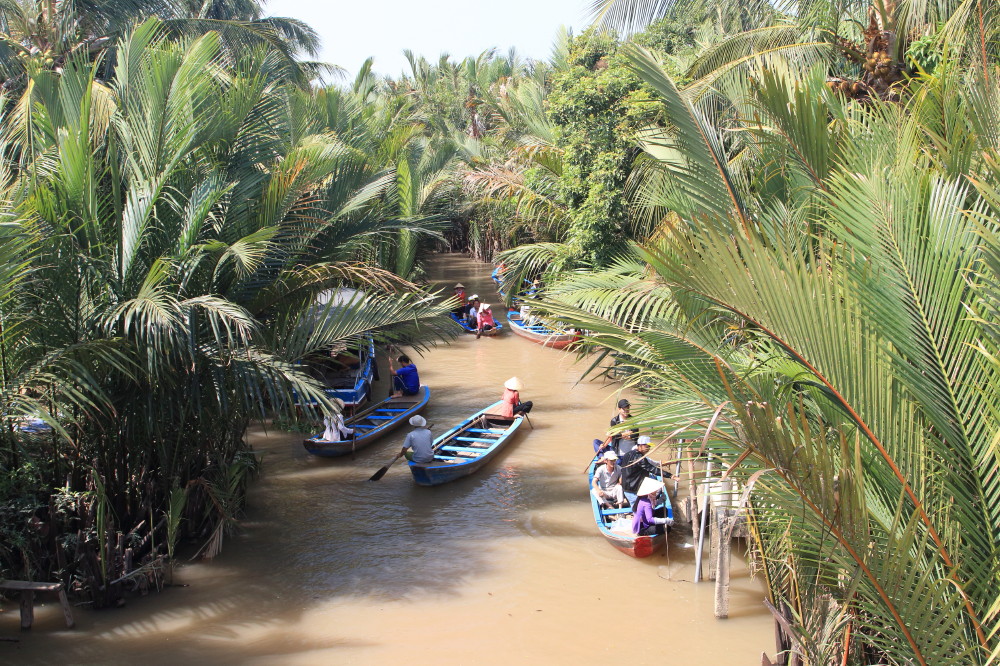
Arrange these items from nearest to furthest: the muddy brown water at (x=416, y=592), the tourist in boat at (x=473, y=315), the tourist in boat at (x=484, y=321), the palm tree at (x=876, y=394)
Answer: the palm tree at (x=876, y=394) → the muddy brown water at (x=416, y=592) → the tourist in boat at (x=484, y=321) → the tourist in boat at (x=473, y=315)

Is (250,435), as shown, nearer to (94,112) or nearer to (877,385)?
(94,112)

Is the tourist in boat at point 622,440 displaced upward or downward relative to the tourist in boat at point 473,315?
downward

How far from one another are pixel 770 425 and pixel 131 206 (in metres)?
6.30

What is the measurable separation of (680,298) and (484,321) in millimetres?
17001

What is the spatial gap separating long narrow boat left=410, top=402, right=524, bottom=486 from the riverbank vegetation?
2.37m

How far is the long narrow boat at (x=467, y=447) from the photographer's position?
10695mm

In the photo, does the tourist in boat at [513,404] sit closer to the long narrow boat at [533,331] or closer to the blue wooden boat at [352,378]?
the blue wooden boat at [352,378]

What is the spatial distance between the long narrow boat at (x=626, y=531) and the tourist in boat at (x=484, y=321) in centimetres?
1196

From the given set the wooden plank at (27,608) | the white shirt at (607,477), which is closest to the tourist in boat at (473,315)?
the white shirt at (607,477)

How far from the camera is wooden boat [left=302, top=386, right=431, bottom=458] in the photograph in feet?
38.4

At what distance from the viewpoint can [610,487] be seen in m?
9.37

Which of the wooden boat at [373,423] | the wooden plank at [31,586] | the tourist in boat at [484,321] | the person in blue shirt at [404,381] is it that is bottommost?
the wooden plank at [31,586]

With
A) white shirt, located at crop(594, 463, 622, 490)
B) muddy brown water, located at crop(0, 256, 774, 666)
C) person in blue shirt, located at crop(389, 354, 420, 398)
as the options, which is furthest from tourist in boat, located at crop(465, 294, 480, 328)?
white shirt, located at crop(594, 463, 622, 490)

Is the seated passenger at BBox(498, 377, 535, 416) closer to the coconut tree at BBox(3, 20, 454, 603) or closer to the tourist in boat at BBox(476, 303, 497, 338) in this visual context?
the coconut tree at BBox(3, 20, 454, 603)
